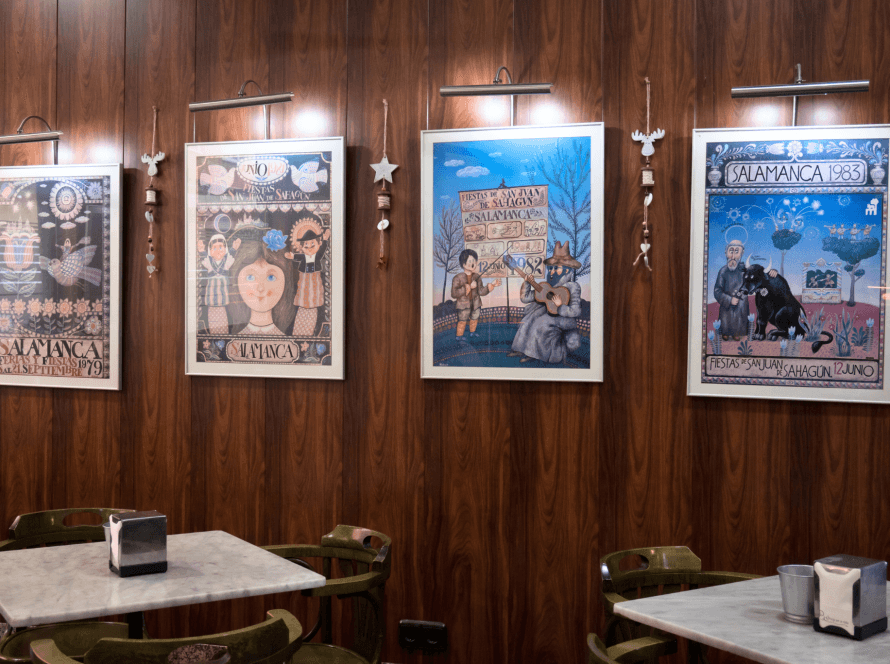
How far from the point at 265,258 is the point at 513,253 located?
3.89ft

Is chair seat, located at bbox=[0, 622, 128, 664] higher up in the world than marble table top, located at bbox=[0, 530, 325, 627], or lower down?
lower down

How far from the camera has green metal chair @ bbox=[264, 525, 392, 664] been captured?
8.09ft

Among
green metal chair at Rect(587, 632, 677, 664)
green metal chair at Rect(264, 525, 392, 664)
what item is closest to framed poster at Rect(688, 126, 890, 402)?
green metal chair at Rect(587, 632, 677, 664)

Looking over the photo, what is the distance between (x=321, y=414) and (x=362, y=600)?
3.26 ft

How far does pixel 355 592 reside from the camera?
248 centimetres

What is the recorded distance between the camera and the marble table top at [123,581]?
1.95 meters

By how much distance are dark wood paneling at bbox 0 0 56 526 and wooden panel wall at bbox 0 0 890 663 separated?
0.04 feet

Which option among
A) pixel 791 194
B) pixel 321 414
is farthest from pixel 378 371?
pixel 791 194

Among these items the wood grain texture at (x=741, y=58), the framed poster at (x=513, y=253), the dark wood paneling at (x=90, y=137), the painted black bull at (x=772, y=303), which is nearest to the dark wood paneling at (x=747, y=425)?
the wood grain texture at (x=741, y=58)

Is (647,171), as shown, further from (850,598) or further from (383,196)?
(850,598)

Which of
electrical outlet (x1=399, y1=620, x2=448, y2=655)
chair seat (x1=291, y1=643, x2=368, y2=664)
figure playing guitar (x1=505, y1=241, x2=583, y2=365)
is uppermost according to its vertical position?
figure playing guitar (x1=505, y1=241, x2=583, y2=365)

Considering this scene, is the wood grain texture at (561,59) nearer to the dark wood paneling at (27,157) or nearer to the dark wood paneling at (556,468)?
the dark wood paneling at (556,468)

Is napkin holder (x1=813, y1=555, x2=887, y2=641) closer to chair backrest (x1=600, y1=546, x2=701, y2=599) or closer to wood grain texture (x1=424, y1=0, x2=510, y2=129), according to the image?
chair backrest (x1=600, y1=546, x2=701, y2=599)

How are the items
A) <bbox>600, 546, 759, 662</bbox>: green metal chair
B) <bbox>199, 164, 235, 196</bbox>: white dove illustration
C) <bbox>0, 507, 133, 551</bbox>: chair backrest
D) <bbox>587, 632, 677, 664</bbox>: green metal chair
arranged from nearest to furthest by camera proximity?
<bbox>587, 632, 677, 664</bbox>: green metal chair, <bbox>600, 546, 759, 662</bbox>: green metal chair, <bbox>0, 507, 133, 551</bbox>: chair backrest, <bbox>199, 164, 235, 196</bbox>: white dove illustration
